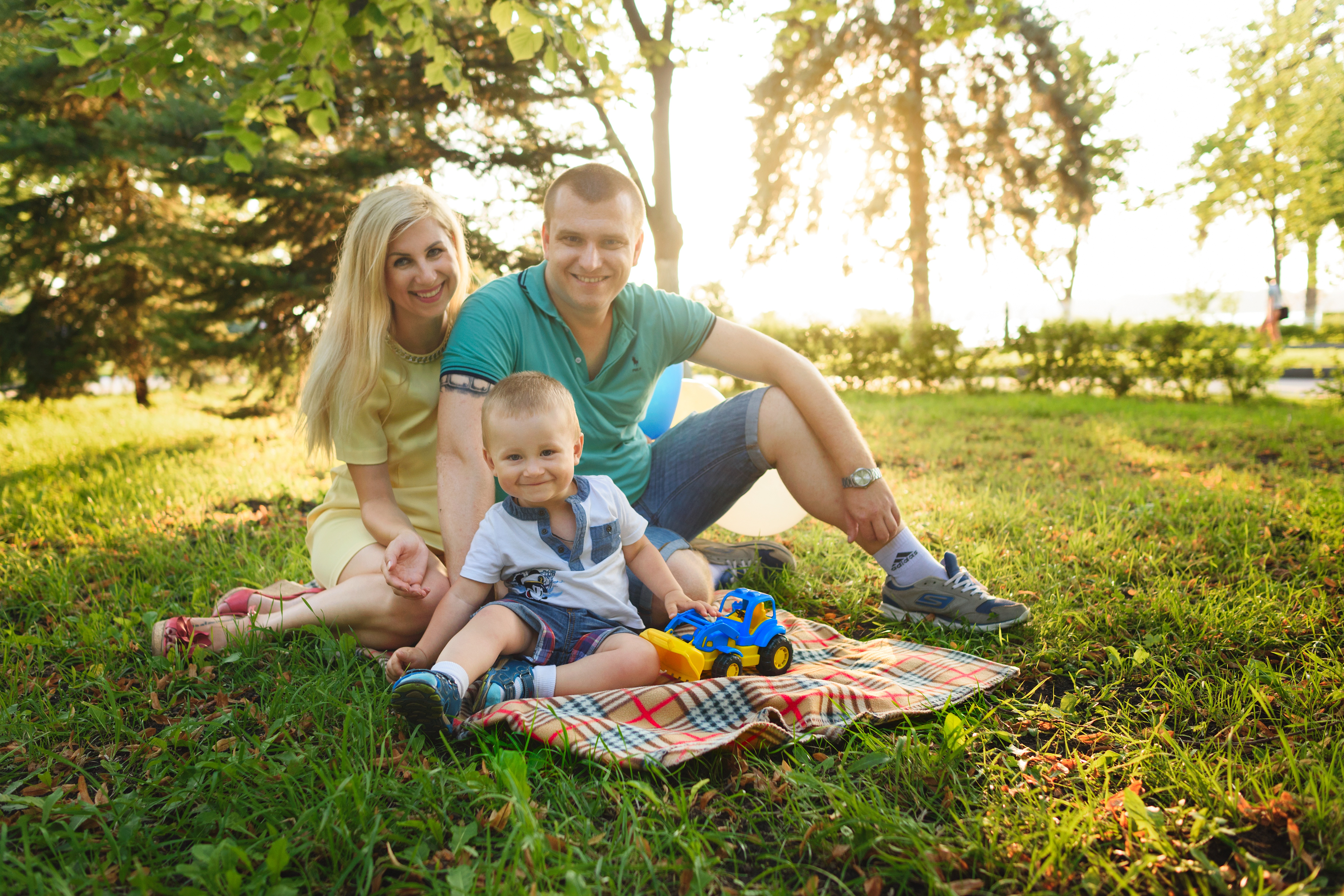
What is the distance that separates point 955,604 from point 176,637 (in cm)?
254

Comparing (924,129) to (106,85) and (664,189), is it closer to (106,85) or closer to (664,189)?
(664,189)

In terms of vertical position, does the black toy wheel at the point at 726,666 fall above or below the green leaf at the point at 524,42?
below

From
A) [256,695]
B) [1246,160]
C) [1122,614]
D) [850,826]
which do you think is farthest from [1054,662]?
[1246,160]

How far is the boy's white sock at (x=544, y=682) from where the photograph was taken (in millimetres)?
1953

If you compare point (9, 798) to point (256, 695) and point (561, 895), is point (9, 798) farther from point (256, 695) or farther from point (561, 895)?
point (561, 895)

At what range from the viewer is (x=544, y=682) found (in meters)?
1.96

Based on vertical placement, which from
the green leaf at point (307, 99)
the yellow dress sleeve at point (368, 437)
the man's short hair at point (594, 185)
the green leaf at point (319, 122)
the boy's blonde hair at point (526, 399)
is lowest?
the yellow dress sleeve at point (368, 437)

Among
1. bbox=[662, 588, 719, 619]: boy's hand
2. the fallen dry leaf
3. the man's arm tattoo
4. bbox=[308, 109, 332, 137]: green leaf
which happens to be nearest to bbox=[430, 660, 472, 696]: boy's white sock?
bbox=[662, 588, 719, 619]: boy's hand

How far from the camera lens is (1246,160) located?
15461 mm

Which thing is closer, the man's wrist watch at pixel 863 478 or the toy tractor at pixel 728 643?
the toy tractor at pixel 728 643

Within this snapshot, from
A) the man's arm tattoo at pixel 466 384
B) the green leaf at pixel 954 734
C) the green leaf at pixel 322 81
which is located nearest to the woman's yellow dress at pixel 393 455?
the man's arm tattoo at pixel 466 384

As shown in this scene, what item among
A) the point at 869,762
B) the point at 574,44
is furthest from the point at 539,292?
the point at 574,44

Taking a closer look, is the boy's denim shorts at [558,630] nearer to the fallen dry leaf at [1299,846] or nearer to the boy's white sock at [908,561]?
the boy's white sock at [908,561]

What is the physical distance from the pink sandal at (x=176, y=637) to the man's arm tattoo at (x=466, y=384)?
1120 millimetres
